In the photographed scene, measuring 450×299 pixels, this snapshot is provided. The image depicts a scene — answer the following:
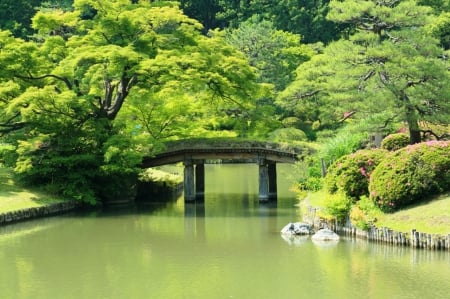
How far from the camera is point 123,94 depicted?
3422cm

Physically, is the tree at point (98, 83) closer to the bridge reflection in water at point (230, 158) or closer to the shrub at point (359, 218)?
the bridge reflection in water at point (230, 158)

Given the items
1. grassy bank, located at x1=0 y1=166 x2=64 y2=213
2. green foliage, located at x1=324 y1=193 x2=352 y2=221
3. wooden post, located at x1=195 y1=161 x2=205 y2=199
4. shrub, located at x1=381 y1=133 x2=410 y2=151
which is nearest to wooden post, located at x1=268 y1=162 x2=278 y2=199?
wooden post, located at x1=195 y1=161 x2=205 y2=199

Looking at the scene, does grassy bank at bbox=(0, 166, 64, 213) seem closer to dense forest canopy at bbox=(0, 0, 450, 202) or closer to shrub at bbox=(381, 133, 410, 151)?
dense forest canopy at bbox=(0, 0, 450, 202)

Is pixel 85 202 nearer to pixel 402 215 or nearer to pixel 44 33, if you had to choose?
pixel 44 33

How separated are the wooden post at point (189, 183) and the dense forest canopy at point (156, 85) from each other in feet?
6.99

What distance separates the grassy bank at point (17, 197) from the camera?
2825 cm

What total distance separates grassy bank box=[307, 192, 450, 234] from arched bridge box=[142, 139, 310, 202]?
1123cm

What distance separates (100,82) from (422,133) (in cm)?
1529

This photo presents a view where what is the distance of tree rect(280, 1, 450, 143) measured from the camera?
26109 millimetres

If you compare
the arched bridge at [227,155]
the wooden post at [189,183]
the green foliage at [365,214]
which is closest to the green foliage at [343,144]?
the arched bridge at [227,155]

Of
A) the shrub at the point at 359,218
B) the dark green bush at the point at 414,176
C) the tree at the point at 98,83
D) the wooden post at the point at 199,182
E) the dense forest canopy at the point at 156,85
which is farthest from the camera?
the wooden post at the point at 199,182

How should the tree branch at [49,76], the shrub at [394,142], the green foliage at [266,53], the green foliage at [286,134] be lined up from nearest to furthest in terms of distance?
the shrub at [394,142] < the tree branch at [49,76] < the green foliage at [286,134] < the green foliage at [266,53]

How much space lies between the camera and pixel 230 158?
34062mm

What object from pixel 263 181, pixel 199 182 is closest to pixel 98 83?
pixel 199 182
